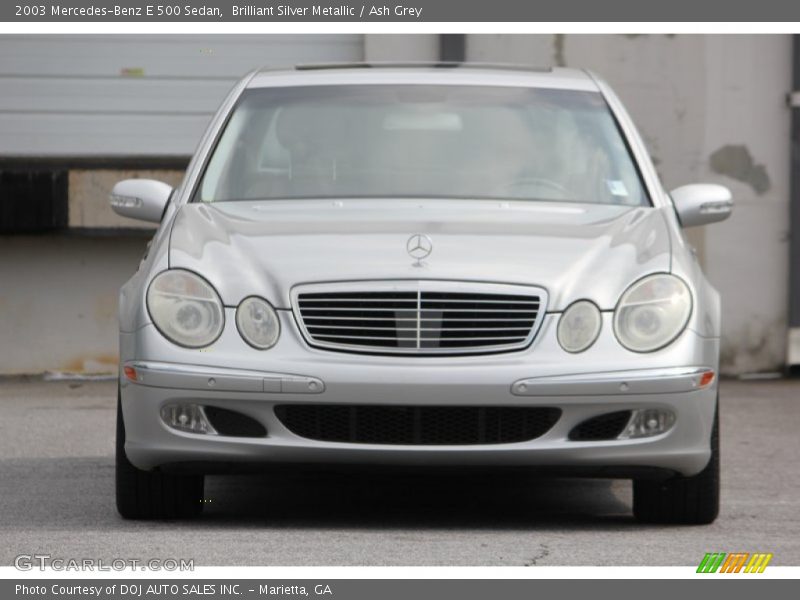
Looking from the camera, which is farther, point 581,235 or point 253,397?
point 581,235

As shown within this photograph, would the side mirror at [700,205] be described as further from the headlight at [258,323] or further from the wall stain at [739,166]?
the wall stain at [739,166]

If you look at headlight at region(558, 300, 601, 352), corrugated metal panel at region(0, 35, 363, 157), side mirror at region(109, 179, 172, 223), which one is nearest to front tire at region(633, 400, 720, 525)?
headlight at region(558, 300, 601, 352)

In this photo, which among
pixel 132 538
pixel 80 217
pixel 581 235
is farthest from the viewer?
pixel 80 217

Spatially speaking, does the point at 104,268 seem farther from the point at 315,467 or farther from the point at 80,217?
the point at 315,467

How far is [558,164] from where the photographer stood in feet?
23.3

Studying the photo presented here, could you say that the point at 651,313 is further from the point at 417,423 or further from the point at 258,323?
the point at 258,323

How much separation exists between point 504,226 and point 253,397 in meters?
1.08

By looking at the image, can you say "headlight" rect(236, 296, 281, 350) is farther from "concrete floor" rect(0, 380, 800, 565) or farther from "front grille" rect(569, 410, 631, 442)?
"front grille" rect(569, 410, 631, 442)

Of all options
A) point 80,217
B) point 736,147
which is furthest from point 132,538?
point 736,147

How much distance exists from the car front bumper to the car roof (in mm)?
1758

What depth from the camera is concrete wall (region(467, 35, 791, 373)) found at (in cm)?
1175

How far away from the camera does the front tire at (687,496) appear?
20.5 ft

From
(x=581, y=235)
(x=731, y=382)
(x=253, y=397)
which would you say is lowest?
(x=731, y=382)

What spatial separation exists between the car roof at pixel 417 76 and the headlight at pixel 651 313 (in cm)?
164
